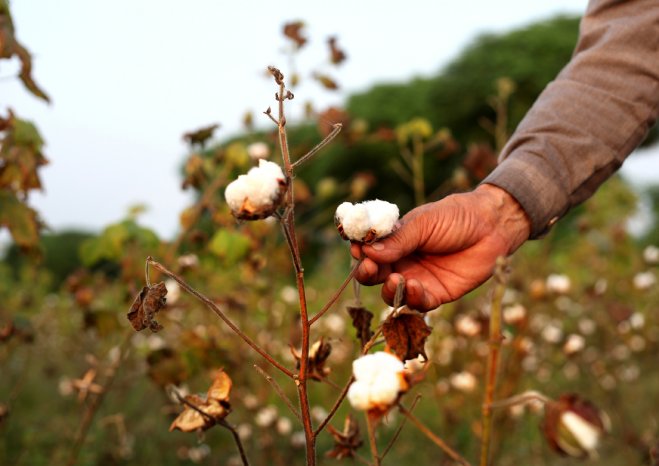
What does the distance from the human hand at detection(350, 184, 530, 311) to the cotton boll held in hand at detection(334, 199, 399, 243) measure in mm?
62

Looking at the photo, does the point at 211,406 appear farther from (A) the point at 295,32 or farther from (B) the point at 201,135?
(A) the point at 295,32

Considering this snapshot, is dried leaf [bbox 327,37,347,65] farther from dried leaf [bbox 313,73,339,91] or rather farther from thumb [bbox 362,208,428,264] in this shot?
thumb [bbox 362,208,428,264]

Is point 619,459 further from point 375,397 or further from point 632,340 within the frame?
point 375,397

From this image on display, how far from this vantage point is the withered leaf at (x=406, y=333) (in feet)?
2.56

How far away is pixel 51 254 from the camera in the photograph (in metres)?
21.2

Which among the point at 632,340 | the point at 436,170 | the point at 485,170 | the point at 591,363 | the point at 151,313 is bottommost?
the point at 436,170

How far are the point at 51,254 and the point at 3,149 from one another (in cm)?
2109

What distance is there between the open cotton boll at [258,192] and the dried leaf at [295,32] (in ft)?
5.68

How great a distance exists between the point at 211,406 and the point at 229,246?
1151 mm

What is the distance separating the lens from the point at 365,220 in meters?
0.80

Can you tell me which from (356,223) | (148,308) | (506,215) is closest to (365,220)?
(356,223)

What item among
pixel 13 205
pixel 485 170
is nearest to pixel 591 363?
pixel 485 170

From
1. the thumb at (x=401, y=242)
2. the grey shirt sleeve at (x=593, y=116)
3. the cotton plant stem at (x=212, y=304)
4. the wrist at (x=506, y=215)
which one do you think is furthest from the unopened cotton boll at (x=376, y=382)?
the grey shirt sleeve at (x=593, y=116)

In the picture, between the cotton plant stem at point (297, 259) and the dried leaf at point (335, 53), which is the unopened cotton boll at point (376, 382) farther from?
the dried leaf at point (335, 53)
